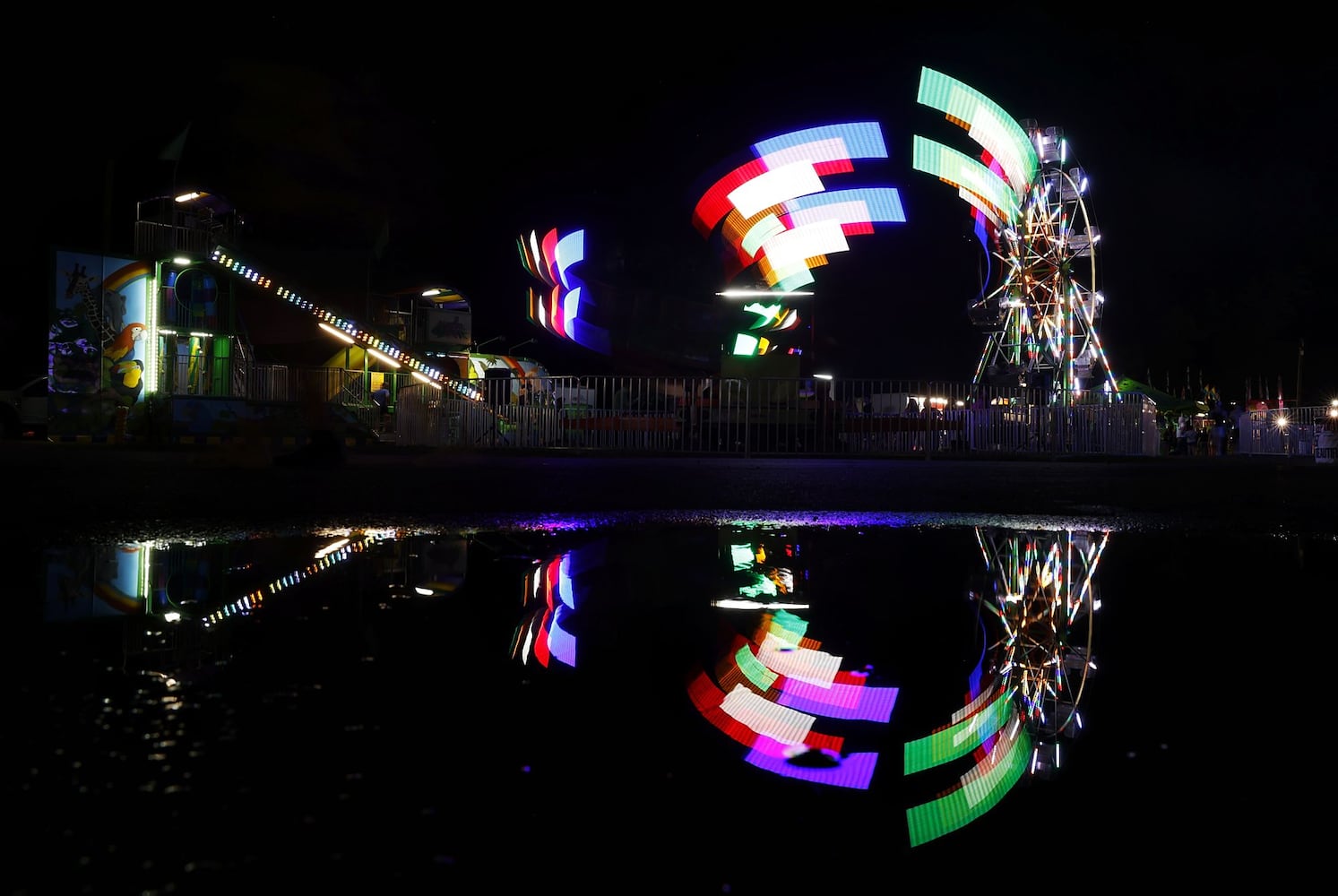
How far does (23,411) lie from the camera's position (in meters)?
28.2

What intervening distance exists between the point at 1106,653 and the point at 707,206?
2724cm

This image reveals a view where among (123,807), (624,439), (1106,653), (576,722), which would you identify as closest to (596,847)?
(576,722)

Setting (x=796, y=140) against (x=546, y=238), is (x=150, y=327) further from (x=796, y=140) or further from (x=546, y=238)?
(x=796, y=140)

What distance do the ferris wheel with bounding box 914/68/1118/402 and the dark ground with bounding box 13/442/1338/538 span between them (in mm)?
15995

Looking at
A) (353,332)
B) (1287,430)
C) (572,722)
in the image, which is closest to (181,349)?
(353,332)

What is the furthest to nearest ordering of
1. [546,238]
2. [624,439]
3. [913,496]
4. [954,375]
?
[954,375] < [546,238] < [624,439] < [913,496]

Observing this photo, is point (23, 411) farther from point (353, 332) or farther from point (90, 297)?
point (353, 332)

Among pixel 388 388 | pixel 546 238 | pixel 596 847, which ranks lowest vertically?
pixel 596 847

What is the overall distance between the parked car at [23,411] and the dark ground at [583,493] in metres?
16.5

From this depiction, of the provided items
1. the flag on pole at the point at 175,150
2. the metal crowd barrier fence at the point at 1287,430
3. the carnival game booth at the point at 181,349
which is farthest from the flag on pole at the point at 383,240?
the metal crowd barrier fence at the point at 1287,430

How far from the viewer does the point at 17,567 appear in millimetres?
4215

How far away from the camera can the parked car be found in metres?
28.0

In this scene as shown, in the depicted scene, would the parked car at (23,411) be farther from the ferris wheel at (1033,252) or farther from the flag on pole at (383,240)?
the ferris wheel at (1033,252)

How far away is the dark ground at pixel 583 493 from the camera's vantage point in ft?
22.4
